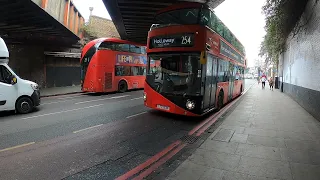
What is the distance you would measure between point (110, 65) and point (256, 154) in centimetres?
1366

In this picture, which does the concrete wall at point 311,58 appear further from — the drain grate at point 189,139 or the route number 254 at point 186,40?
the drain grate at point 189,139

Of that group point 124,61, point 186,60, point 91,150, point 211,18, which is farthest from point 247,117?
point 124,61

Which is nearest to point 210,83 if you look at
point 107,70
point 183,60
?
point 183,60

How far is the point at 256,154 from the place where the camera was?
4805 millimetres

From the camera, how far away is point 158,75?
331 inches

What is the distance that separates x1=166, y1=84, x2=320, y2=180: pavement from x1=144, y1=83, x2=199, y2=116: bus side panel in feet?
5.23

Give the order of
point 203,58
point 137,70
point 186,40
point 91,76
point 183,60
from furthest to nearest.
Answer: point 137,70, point 91,76, point 183,60, point 186,40, point 203,58

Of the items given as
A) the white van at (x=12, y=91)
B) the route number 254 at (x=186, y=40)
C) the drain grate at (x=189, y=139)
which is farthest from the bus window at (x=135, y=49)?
the drain grate at (x=189, y=139)

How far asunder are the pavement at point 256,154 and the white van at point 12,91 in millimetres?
7860

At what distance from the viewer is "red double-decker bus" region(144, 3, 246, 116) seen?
303 inches

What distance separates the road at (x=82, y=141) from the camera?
13.6 feet

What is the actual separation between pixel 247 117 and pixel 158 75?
152 inches

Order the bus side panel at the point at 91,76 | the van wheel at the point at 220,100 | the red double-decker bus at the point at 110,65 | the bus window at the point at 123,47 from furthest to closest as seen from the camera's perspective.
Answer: the bus window at the point at 123,47, the red double-decker bus at the point at 110,65, the bus side panel at the point at 91,76, the van wheel at the point at 220,100

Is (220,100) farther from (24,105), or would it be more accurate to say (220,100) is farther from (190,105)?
(24,105)
